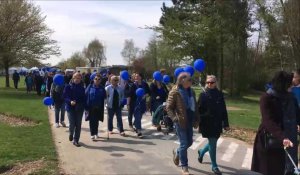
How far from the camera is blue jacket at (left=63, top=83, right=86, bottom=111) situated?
10.7 m

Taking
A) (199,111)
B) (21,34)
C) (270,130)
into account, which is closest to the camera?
(270,130)

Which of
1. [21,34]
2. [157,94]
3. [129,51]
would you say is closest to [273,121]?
[157,94]

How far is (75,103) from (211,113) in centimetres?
400

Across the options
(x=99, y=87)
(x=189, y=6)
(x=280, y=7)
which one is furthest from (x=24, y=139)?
(x=189, y=6)

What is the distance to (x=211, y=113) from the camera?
7906 mm

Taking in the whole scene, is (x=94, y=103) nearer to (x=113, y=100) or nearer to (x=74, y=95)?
(x=74, y=95)

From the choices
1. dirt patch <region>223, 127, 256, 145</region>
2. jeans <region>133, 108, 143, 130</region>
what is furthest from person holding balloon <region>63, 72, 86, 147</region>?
dirt patch <region>223, 127, 256, 145</region>

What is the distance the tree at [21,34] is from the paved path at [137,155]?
26362 millimetres

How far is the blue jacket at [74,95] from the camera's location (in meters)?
10.7

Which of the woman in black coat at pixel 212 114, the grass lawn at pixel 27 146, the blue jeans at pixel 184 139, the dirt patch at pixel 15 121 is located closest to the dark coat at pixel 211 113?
the woman in black coat at pixel 212 114

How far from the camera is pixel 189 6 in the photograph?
4128 centimetres

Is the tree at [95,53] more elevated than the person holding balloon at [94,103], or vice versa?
the tree at [95,53]

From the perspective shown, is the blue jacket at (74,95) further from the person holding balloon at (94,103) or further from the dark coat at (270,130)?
the dark coat at (270,130)

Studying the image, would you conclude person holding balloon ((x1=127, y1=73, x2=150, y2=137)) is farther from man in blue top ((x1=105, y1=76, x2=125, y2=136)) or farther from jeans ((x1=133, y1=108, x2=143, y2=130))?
man in blue top ((x1=105, y1=76, x2=125, y2=136))
